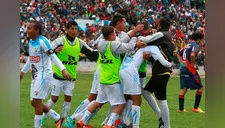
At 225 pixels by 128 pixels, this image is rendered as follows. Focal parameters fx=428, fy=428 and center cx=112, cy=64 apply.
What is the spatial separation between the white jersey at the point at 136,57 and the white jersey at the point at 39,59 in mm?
1090

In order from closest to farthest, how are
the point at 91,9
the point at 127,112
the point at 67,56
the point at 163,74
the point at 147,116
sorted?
the point at 163,74
the point at 127,112
the point at 67,56
the point at 147,116
the point at 91,9

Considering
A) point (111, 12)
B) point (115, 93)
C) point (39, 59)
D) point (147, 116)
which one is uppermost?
point (111, 12)

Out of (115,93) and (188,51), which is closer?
(115,93)

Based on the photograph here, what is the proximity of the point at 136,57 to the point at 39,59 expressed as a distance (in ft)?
4.62

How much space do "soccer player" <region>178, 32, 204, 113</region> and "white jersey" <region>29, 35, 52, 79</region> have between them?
15.0 feet

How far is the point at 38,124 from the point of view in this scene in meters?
6.14

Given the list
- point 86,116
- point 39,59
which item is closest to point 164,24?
point 86,116

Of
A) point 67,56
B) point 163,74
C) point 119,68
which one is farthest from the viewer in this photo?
point 67,56

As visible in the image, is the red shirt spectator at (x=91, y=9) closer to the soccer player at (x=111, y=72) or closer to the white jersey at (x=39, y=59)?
the soccer player at (x=111, y=72)

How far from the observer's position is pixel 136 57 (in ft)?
20.6

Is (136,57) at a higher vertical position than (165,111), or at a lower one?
higher

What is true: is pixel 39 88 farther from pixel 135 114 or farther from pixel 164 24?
pixel 164 24

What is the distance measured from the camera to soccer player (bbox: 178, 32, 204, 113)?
32.4 ft
